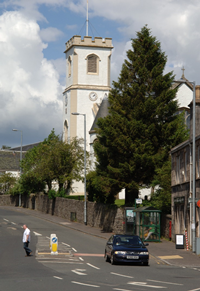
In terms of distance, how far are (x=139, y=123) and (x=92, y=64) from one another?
4041 cm

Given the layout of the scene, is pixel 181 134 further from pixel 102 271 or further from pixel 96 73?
pixel 96 73

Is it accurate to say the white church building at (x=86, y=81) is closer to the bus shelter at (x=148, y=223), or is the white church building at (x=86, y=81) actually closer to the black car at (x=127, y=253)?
the bus shelter at (x=148, y=223)

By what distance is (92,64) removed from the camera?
77000mm

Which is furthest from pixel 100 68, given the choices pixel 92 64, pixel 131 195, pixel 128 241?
pixel 128 241

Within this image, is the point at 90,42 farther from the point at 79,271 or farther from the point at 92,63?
the point at 79,271

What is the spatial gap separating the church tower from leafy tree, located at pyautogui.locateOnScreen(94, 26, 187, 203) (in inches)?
1336

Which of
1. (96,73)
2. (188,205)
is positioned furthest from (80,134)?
(188,205)

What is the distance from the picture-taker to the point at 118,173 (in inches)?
1516

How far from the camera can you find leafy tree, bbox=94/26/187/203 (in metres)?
38.2

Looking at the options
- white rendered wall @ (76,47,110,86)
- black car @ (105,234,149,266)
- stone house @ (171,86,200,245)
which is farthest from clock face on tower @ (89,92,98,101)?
black car @ (105,234,149,266)

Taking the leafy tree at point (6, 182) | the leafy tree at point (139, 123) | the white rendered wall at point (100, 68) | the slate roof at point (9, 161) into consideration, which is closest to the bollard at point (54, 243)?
the leafy tree at point (139, 123)

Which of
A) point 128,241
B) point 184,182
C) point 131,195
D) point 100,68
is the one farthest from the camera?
point 100,68

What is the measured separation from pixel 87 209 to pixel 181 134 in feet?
46.3

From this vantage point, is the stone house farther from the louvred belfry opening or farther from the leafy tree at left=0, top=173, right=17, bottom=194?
the leafy tree at left=0, top=173, right=17, bottom=194
